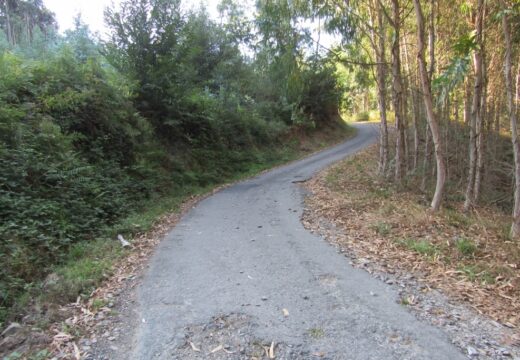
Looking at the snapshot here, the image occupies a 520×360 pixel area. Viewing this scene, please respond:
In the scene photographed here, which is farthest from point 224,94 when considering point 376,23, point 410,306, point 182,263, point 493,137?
point 410,306

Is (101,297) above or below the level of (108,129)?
below

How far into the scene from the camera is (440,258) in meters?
5.25

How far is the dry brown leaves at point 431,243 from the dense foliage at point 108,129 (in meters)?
3.77

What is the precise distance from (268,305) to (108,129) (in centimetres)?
797

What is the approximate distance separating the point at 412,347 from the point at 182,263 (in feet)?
11.5

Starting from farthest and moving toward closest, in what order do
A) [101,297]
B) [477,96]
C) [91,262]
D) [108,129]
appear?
[108,129] → [477,96] → [91,262] → [101,297]

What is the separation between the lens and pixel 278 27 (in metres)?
9.34

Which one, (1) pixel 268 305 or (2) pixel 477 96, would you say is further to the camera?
(2) pixel 477 96

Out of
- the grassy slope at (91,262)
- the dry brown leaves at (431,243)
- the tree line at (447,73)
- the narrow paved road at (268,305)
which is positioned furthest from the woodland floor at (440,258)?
→ the grassy slope at (91,262)

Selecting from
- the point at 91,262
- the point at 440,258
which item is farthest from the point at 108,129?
the point at 440,258

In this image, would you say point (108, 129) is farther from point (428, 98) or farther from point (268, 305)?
point (428, 98)

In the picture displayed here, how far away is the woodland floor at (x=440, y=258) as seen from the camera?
362 cm

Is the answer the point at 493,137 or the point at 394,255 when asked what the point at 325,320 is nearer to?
the point at 394,255

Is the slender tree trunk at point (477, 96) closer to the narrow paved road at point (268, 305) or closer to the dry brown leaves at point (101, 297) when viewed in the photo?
the narrow paved road at point (268, 305)
